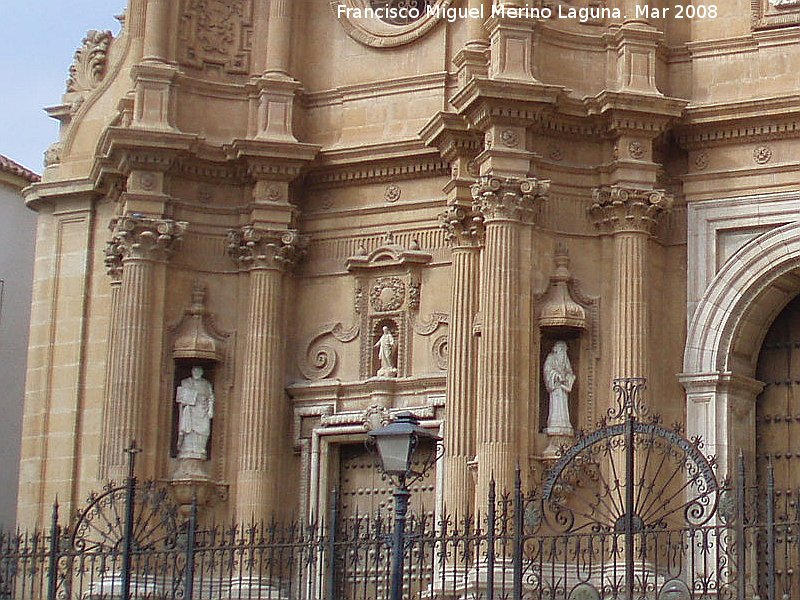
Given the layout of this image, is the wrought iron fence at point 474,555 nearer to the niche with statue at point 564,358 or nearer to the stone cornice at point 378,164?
the niche with statue at point 564,358

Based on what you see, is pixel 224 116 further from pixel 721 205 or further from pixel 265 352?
pixel 721 205

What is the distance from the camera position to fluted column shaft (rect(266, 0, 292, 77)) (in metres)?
25.4

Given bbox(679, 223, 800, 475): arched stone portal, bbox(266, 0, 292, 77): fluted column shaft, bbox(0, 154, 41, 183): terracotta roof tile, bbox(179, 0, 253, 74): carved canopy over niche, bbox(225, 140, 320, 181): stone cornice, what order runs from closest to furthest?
bbox(679, 223, 800, 475): arched stone portal → bbox(225, 140, 320, 181): stone cornice → bbox(266, 0, 292, 77): fluted column shaft → bbox(179, 0, 253, 74): carved canopy over niche → bbox(0, 154, 41, 183): terracotta roof tile

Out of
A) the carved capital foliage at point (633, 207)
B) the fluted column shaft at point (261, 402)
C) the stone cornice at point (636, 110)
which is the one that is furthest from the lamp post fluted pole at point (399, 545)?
the stone cornice at point (636, 110)

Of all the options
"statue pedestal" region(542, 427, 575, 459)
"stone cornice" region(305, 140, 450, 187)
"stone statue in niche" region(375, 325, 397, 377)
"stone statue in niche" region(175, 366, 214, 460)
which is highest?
"stone cornice" region(305, 140, 450, 187)

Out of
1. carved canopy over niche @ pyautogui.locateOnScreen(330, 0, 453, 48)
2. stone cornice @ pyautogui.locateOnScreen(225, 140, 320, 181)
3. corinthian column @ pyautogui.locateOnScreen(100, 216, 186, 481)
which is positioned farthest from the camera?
carved canopy over niche @ pyautogui.locateOnScreen(330, 0, 453, 48)

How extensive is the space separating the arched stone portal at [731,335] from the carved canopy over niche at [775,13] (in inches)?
101

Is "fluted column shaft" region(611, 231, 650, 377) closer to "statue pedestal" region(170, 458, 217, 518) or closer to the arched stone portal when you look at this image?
the arched stone portal

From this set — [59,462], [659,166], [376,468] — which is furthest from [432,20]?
[59,462]

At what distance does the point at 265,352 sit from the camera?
24453 mm

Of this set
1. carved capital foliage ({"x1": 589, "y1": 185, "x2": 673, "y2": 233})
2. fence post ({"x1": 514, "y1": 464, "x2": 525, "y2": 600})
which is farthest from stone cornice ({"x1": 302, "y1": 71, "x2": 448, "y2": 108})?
fence post ({"x1": 514, "y1": 464, "x2": 525, "y2": 600})

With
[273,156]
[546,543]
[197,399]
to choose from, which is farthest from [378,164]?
[546,543]

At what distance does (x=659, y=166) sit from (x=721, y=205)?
2.92 ft

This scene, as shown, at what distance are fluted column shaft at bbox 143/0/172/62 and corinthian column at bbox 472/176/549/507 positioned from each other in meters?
5.10
